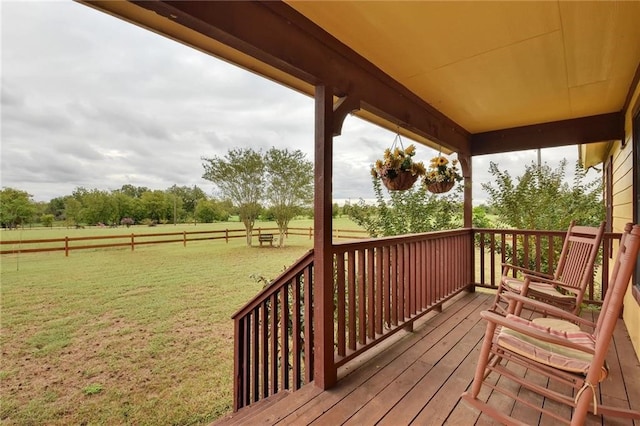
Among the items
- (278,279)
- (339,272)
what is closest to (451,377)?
(339,272)

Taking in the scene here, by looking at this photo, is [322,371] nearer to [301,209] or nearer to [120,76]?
[120,76]

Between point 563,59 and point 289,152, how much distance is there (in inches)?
482

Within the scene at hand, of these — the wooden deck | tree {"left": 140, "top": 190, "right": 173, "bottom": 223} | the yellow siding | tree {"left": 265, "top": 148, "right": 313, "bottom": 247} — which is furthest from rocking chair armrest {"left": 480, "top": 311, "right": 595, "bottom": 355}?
tree {"left": 140, "top": 190, "right": 173, "bottom": 223}

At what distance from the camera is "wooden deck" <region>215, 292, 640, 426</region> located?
1557mm

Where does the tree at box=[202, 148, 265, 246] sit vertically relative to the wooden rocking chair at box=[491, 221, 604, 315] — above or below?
above

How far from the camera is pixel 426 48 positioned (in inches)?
75.7

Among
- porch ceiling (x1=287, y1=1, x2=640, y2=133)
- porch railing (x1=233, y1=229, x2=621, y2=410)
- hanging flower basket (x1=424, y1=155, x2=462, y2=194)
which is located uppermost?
porch ceiling (x1=287, y1=1, x2=640, y2=133)

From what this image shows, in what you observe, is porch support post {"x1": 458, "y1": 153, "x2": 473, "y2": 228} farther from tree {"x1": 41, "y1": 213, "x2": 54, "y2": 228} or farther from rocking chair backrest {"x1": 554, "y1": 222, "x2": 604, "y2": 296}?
tree {"x1": 41, "y1": 213, "x2": 54, "y2": 228}

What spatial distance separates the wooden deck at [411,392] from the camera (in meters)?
1.56

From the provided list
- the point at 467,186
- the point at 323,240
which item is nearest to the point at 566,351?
the point at 323,240

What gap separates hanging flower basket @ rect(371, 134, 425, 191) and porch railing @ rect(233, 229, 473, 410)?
1.62ft

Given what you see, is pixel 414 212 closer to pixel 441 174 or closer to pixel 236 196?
pixel 441 174

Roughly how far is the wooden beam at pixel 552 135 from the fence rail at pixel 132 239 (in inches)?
142

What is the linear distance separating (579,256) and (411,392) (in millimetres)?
→ 2002
